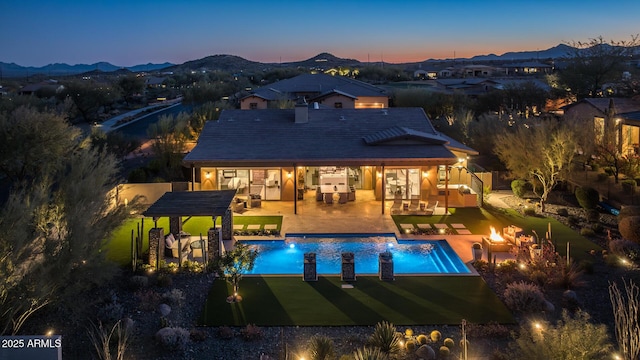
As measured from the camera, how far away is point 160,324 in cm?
1208

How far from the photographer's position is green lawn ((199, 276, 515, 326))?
40.8ft

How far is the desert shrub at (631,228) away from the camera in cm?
1738

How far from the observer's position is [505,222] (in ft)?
70.2

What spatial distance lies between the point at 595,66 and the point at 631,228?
43.7 m

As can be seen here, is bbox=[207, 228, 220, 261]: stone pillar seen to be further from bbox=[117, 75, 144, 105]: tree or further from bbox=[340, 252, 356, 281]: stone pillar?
bbox=[117, 75, 144, 105]: tree

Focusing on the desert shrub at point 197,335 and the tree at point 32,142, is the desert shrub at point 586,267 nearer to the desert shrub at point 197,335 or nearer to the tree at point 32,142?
the desert shrub at point 197,335

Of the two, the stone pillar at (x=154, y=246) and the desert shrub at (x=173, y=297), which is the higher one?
the stone pillar at (x=154, y=246)

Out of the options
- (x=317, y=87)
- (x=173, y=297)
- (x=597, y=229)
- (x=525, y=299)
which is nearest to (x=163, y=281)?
(x=173, y=297)

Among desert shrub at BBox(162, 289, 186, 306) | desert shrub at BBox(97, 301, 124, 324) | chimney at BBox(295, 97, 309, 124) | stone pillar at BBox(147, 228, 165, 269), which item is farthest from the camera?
chimney at BBox(295, 97, 309, 124)

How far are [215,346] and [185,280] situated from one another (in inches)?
167

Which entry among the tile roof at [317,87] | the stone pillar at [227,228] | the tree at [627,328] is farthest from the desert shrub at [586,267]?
the tile roof at [317,87]

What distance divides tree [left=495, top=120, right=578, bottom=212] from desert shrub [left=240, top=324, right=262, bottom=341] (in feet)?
53.0

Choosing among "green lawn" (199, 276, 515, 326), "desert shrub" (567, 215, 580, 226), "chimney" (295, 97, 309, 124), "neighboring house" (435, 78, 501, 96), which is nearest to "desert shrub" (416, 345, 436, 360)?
"green lawn" (199, 276, 515, 326)

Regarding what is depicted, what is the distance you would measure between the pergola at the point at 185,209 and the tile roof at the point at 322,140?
4.75 metres
